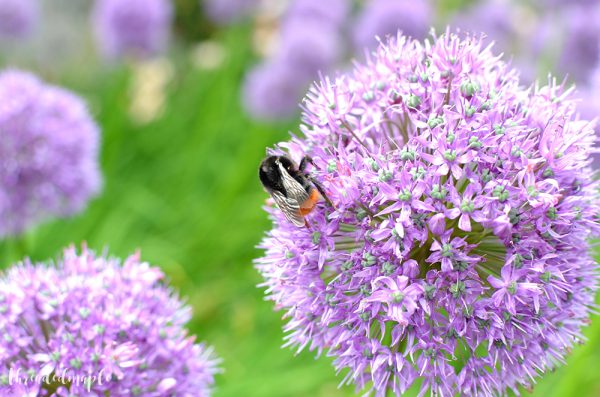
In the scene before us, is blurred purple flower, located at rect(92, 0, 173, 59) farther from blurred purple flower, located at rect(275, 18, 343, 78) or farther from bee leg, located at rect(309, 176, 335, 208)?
bee leg, located at rect(309, 176, 335, 208)

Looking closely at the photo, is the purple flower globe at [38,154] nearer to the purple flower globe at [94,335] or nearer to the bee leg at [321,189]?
the purple flower globe at [94,335]

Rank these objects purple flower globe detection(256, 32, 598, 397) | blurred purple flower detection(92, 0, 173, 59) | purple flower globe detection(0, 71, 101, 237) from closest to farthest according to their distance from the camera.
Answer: purple flower globe detection(256, 32, 598, 397) → purple flower globe detection(0, 71, 101, 237) → blurred purple flower detection(92, 0, 173, 59)

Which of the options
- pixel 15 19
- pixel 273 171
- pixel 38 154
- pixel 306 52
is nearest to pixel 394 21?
pixel 306 52

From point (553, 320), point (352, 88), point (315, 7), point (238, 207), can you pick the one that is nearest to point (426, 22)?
point (315, 7)

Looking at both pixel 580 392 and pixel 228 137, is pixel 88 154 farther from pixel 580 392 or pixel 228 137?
pixel 228 137

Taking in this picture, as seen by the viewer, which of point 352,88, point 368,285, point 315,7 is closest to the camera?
point 368,285

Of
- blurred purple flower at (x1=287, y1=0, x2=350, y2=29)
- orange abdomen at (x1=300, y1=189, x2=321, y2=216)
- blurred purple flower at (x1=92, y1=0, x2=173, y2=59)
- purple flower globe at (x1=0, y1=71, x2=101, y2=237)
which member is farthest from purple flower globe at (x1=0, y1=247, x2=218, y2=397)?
blurred purple flower at (x1=287, y1=0, x2=350, y2=29)
